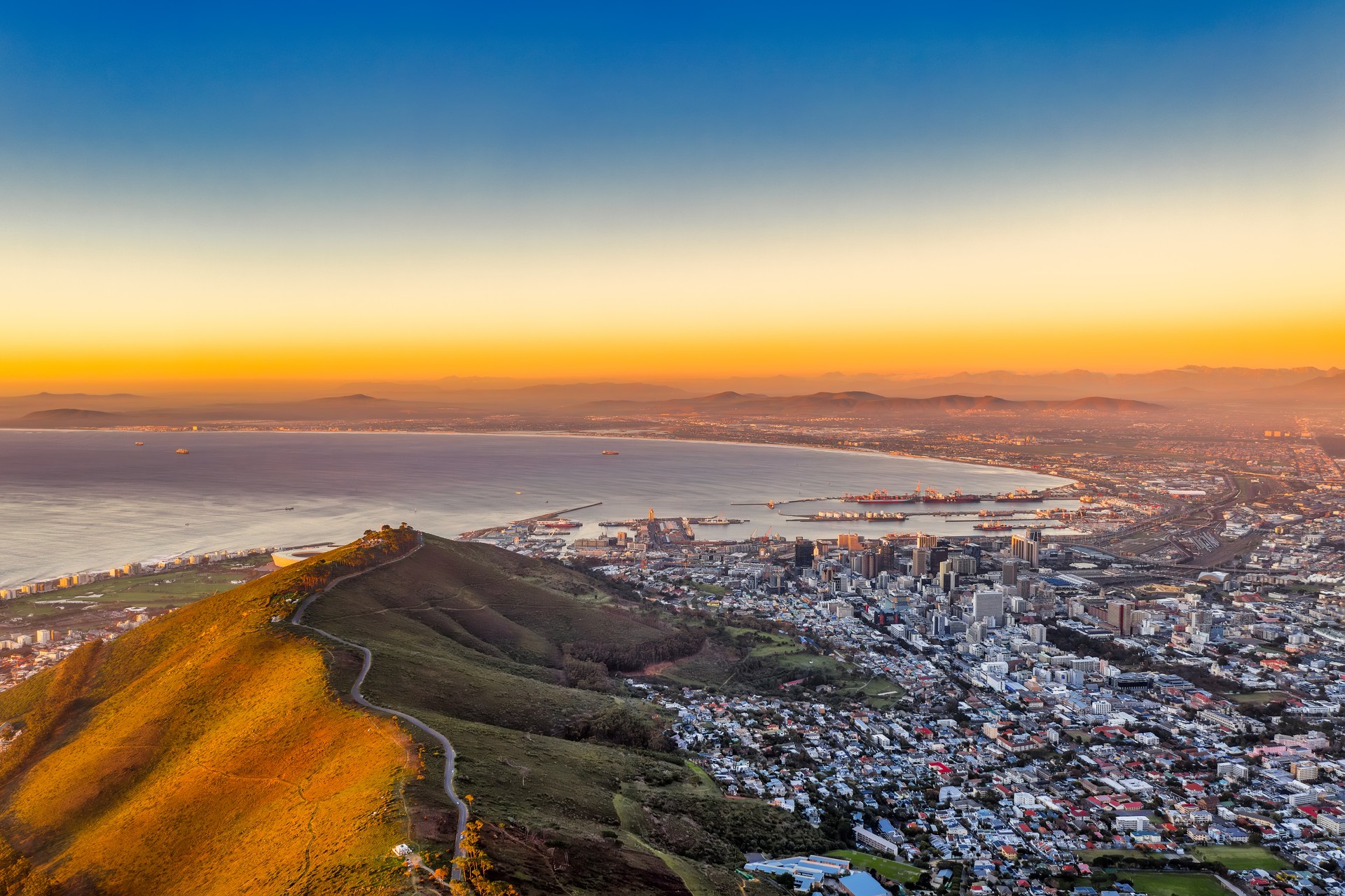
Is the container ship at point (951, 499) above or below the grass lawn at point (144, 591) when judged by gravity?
below

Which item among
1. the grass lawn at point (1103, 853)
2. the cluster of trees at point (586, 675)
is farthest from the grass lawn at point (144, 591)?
the grass lawn at point (1103, 853)

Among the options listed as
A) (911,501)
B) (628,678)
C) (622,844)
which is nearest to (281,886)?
(622,844)

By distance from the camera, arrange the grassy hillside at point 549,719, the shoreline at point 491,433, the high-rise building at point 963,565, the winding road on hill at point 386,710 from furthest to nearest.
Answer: the shoreline at point 491,433, the high-rise building at point 963,565, the grassy hillside at point 549,719, the winding road on hill at point 386,710

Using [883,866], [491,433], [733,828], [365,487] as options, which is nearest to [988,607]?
[883,866]

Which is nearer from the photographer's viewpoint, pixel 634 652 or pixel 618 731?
pixel 618 731

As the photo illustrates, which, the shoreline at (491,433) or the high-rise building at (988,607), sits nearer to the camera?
the high-rise building at (988,607)

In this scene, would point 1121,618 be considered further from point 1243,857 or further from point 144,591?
point 144,591

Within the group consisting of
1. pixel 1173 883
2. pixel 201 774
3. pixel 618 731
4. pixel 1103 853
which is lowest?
pixel 1173 883

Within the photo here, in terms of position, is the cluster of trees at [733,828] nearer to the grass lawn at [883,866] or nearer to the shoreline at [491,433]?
the grass lawn at [883,866]
